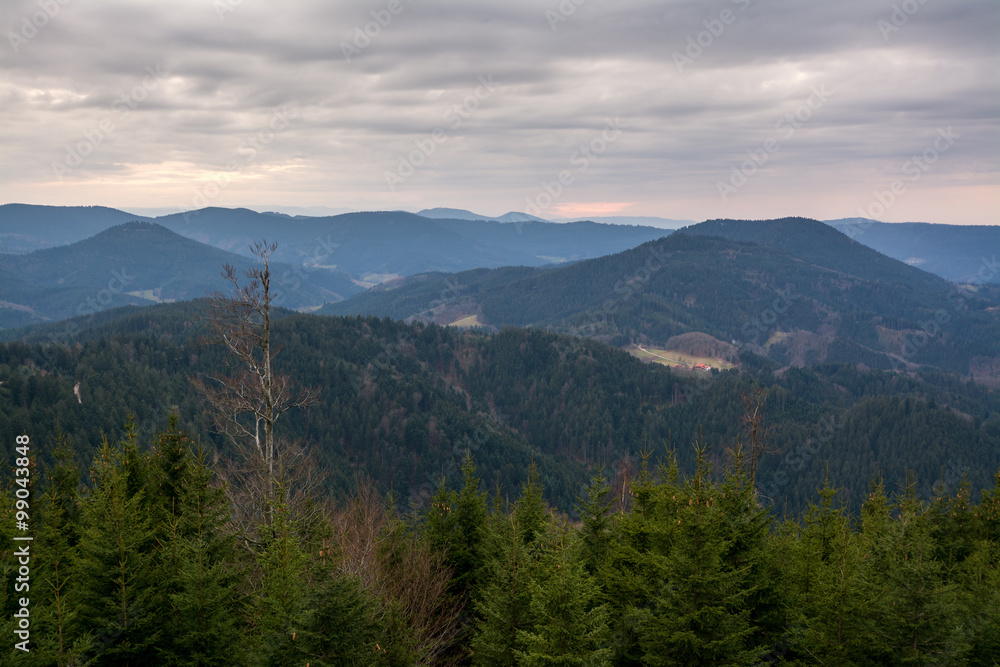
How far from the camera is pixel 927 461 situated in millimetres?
193125

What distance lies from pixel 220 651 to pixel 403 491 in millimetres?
150028

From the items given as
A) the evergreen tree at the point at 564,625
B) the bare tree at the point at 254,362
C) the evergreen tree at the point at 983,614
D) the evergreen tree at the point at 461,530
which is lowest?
the evergreen tree at the point at 461,530

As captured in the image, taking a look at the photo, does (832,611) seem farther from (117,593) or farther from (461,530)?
(117,593)

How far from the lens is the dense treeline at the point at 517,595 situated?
55.4 feet

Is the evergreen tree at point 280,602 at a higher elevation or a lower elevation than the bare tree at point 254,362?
lower

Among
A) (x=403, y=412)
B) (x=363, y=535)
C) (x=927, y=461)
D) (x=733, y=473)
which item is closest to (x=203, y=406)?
(x=403, y=412)

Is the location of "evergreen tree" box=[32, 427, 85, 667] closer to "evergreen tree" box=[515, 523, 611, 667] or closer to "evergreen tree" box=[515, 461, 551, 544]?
"evergreen tree" box=[515, 523, 611, 667]

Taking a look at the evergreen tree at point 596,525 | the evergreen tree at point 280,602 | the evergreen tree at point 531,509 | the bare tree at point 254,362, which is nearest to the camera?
the evergreen tree at point 280,602

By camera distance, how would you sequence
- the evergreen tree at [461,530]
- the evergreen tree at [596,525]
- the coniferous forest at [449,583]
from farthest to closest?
the evergreen tree at [461,530]
the evergreen tree at [596,525]
the coniferous forest at [449,583]

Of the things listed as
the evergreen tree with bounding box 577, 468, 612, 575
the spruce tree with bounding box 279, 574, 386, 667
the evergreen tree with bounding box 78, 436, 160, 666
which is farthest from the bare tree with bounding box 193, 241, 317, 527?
the evergreen tree with bounding box 577, 468, 612, 575

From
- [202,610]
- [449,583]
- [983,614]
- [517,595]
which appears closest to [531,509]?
[449,583]

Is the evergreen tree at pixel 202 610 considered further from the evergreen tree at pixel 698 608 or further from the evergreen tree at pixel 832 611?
the evergreen tree at pixel 832 611

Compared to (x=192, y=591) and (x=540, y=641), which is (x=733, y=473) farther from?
(x=192, y=591)

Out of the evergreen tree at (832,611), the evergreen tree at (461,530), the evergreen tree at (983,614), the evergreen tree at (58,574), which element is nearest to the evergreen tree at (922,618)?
the evergreen tree at (983,614)
